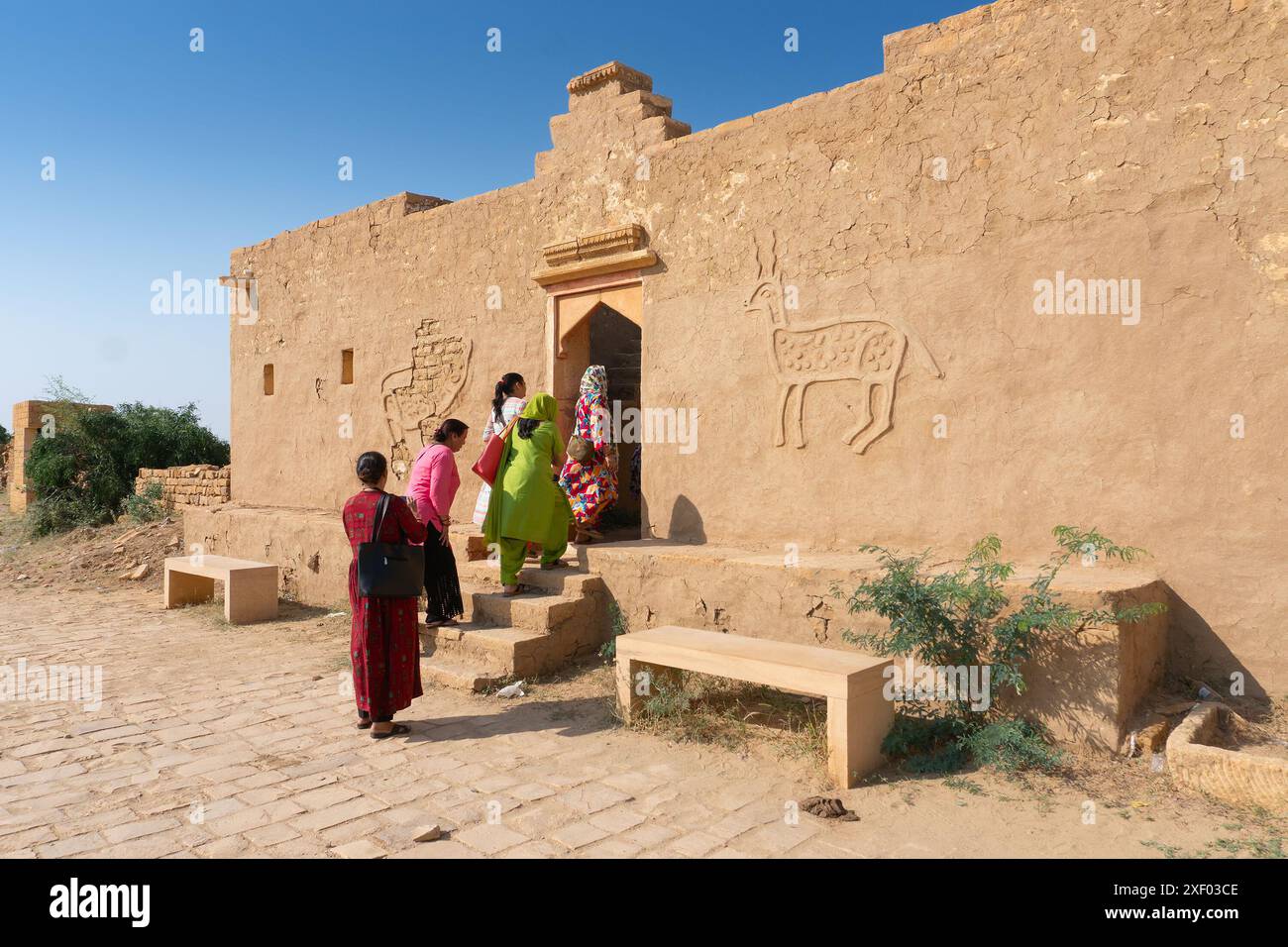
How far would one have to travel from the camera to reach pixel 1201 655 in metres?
4.50

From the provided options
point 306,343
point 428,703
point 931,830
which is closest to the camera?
point 931,830

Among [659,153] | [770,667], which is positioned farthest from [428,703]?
[659,153]

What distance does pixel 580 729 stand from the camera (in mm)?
4785

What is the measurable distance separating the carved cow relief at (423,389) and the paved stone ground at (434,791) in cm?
346

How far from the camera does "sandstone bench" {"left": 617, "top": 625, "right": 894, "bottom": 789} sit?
389 cm

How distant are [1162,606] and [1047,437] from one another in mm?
1188

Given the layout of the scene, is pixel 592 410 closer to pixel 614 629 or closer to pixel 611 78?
pixel 614 629

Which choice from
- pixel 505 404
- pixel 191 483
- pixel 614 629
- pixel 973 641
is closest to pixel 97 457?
pixel 191 483

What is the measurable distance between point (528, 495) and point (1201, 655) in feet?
13.5

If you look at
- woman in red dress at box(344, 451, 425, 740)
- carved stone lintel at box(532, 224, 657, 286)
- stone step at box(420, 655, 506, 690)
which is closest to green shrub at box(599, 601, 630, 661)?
stone step at box(420, 655, 506, 690)

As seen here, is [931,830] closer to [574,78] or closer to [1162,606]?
[1162,606]

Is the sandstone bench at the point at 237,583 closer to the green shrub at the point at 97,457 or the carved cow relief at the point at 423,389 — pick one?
the carved cow relief at the point at 423,389

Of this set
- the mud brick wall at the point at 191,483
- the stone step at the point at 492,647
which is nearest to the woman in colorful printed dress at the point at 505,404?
the stone step at the point at 492,647

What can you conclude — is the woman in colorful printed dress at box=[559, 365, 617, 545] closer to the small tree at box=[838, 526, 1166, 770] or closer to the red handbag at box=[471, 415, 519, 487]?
the red handbag at box=[471, 415, 519, 487]
